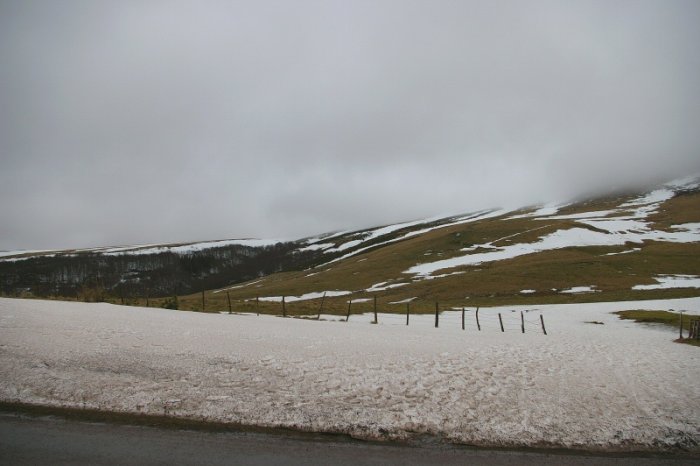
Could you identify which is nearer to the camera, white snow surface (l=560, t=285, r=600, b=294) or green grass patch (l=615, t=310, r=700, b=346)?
green grass patch (l=615, t=310, r=700, b=346)

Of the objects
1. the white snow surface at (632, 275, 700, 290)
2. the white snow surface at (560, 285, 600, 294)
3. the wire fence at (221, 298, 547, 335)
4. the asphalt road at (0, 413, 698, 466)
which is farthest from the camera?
the white snow surface at (560, 285, 600, 294)

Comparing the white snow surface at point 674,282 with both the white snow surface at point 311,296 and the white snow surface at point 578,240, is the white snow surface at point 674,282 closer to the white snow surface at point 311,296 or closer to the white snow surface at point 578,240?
the white snow surface at point 578,240

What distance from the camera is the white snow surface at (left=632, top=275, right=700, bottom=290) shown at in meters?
70.8

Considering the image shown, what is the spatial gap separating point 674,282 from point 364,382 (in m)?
83.1

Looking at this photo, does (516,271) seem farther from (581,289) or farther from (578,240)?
(578,240)

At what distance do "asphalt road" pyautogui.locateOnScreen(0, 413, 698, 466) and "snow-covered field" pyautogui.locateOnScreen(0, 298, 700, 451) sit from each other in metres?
0.80

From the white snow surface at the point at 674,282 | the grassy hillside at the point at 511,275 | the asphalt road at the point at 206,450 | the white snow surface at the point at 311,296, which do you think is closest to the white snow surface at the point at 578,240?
the grassy hillside at the point at 511,275

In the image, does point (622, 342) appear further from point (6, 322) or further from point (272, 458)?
point (6, 322)

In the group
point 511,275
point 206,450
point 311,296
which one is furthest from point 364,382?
point 311,296

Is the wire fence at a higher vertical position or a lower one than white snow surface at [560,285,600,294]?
higher

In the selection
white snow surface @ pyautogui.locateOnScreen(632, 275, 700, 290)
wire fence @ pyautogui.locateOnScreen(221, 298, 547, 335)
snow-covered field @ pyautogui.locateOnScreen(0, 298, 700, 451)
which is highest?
snow-covered field @ pyautogui.locateOnScreen(0, 298, 700, 451)

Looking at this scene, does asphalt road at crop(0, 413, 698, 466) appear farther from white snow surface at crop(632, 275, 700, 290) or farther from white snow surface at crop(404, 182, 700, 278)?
white snow surface at crop(404, 182, 700, 278)

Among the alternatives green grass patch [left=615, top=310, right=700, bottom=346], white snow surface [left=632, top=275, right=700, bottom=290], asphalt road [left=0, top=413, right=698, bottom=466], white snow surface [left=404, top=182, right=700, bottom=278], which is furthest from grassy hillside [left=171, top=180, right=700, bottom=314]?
asphalt road [left=0, top=413, right=698, bottom=466]

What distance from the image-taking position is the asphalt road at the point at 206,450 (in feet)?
30.2
